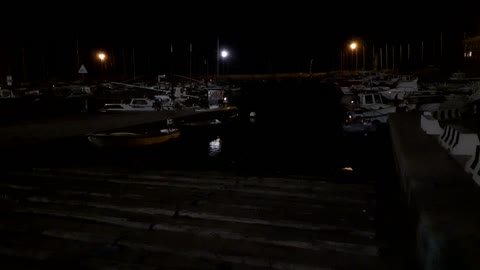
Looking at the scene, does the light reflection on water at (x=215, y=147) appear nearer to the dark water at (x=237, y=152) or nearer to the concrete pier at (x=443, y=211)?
the dark water at (x=237, y=152)

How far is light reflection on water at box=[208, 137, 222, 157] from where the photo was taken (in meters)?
20.6

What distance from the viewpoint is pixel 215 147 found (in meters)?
22.1

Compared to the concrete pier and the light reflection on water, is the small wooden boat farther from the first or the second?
the concrete pier

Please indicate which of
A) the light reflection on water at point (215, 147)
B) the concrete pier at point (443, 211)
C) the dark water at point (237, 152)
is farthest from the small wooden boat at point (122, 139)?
the concrete pier at point (443, 211)

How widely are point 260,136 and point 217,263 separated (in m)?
22.6

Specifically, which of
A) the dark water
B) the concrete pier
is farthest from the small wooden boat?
the concrete pier

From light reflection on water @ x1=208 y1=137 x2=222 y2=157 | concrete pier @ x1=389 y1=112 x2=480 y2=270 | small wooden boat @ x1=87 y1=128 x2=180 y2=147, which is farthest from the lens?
light reflection on water @ x1=208 y1=137 x2=222 y2=157

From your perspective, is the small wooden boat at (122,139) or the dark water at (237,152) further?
the small wooden boat at (122,139)

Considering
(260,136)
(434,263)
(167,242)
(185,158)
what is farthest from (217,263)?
(260,136)

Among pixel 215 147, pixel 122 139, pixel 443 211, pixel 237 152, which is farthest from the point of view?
pixel 215 147

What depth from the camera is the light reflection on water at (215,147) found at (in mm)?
20578

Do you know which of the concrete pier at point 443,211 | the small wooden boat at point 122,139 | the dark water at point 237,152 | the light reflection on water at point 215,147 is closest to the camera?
the concrete pier at point 443,211

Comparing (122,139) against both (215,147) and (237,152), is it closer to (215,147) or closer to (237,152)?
(237,152)

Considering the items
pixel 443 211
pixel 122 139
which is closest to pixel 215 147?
pixel 122 139
